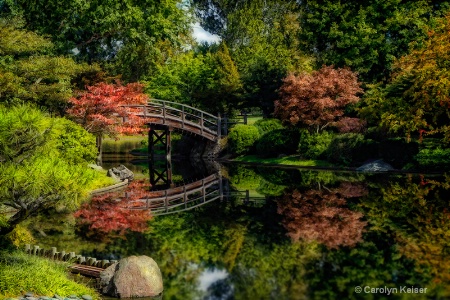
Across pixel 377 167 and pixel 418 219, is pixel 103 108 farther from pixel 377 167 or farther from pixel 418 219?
pixel 418 219

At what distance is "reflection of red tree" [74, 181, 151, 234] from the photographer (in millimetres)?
17016

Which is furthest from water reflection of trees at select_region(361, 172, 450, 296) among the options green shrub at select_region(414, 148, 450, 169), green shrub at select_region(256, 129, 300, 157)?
green shrub at select_region(256, 129, 300, 157)

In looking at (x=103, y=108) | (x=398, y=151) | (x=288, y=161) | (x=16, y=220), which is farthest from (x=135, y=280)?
(x=288, y=161)

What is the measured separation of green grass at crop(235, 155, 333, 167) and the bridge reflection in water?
25.3ft

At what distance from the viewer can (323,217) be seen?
1773 cm

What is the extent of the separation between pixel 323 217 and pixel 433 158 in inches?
541

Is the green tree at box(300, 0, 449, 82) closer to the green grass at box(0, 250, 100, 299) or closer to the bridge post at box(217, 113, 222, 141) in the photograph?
the bridge post at box(217, 113, 222, 141)

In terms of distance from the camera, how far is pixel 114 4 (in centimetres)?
3491

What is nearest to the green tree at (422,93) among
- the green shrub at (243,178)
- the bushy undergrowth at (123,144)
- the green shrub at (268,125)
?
the green shrub at (243,178)

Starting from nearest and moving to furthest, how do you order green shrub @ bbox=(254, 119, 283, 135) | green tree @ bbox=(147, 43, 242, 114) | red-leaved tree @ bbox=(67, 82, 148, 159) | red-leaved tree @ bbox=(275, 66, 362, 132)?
red-leaved tree @ bbox=(67, 82, 148, 159)
red-leaved tree @ bbox=(275, 66, 362, 132)
green shrub @ bbox=(254, 119, 283, 135)
green tree @ bbox=(147, 43, 242, 114)

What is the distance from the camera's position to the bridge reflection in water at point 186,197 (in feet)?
71.6

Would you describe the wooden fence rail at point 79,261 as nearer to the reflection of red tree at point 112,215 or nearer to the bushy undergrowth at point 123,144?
the reflection of red tree at point 112,215

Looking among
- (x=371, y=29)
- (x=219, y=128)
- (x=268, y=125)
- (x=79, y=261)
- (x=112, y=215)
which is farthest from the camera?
(x=219, y=128)

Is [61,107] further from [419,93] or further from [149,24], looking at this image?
[419,93]
